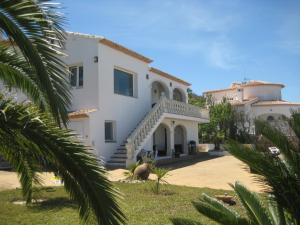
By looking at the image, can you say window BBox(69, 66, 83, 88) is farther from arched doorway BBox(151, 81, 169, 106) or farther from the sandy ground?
arched doorway BBox(151, 81, 169, 106)

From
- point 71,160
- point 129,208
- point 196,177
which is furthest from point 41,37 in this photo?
point 196,177

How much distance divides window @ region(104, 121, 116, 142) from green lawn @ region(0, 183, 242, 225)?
346 inches

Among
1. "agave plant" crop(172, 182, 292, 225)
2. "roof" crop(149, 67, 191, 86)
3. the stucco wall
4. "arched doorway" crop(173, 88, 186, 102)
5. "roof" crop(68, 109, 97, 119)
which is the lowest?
"agave plant" crop(172, 182, 292, 225)

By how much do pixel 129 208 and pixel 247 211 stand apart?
18.4 ft

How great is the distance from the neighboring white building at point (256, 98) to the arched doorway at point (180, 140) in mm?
13833

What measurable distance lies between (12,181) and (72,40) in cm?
982

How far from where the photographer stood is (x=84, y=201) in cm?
387

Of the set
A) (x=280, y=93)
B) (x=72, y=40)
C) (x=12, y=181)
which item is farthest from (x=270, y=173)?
(x=280, y=93)

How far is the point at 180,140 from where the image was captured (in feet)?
103

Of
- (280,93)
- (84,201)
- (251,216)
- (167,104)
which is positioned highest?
(280,93)

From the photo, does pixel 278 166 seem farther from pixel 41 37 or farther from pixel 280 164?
pixel 41 37

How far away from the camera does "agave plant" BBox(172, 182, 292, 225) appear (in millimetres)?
4066

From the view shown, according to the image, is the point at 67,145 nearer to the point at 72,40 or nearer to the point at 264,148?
the point at 264,148

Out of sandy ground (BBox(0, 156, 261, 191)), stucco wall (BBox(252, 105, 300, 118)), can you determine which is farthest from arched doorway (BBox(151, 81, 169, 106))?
stucco wall (BBox(252, 105, 300, 118))
